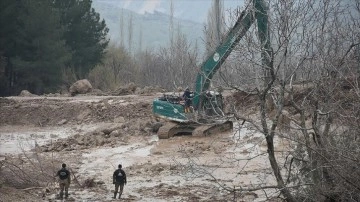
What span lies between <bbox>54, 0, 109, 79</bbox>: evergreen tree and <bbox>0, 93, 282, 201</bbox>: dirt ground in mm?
10300

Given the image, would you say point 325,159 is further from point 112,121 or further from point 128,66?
point 128,66

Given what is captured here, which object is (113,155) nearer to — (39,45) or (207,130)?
(207,130)

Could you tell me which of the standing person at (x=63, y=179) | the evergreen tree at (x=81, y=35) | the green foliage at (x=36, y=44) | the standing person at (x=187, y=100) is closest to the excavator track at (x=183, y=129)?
the standing person at (x=187, y=100)

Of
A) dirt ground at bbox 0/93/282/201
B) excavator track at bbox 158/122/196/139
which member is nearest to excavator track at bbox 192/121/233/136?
dirt ground at bbox 0/93/282/201

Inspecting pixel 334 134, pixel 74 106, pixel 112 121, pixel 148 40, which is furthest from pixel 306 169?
pixel 148 40

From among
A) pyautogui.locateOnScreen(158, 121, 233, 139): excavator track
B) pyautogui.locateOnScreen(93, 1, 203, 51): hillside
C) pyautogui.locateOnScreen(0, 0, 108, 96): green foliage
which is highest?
pyautogui.locateOnScreen(93, 1, 203, 51): hillside

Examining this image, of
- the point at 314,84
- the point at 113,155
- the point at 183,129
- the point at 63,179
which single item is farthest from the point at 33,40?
the point at 314,84

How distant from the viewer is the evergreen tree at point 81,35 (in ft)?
121

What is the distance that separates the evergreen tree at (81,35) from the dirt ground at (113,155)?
10300 mm

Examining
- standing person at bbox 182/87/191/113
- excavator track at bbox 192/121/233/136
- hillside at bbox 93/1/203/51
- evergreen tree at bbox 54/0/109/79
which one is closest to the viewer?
standing person at bbox 182/87/191/113

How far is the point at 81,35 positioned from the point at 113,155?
72.2ft

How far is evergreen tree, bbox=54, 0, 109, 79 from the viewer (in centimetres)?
3697

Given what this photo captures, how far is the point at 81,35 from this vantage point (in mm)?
37438

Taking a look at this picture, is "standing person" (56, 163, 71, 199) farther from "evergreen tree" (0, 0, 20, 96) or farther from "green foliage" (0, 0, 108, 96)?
"evergreen tree" (0, 0, 20, 96)
